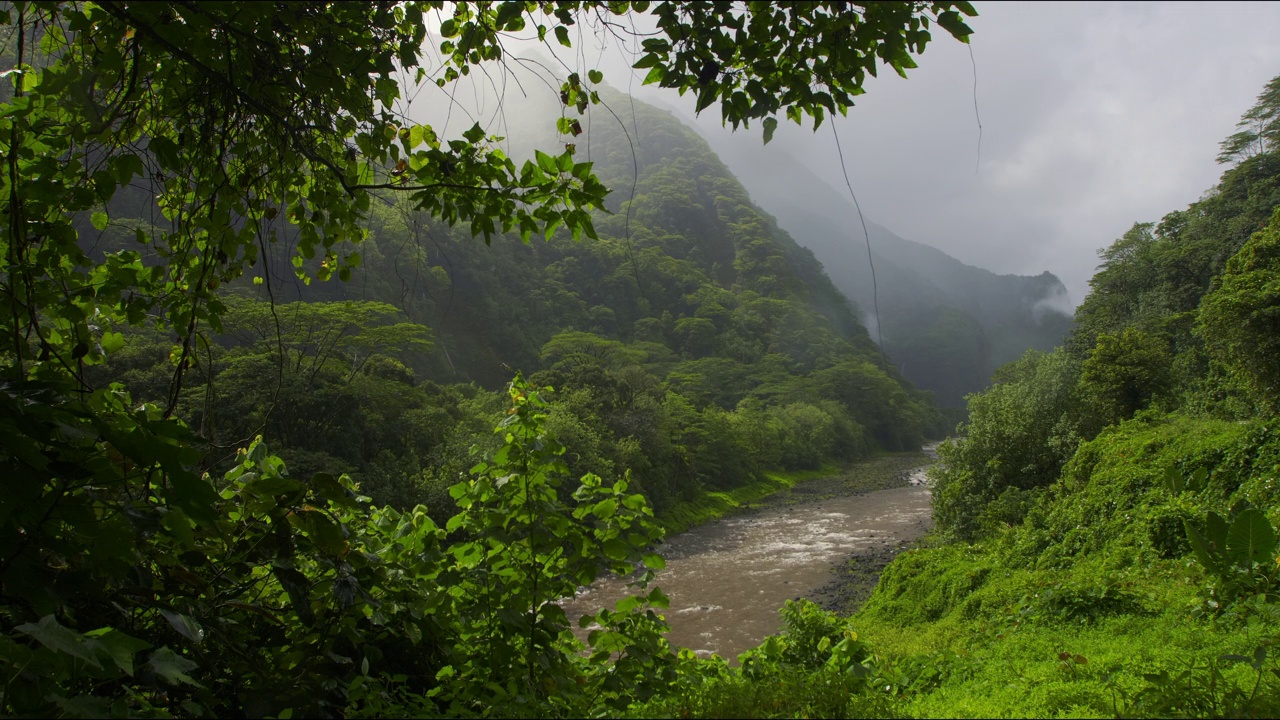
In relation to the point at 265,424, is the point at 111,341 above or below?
above

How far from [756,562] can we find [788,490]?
17.5 m

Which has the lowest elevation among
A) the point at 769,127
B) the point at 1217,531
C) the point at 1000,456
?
the point at 1000,456

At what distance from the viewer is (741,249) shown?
8212 cm

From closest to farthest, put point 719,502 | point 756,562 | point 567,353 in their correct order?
1. point 756,562
2. point 719,502
3. point 567,353

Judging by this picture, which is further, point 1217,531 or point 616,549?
point 1217,531

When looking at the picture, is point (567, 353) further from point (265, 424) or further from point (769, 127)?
point (769, 127)

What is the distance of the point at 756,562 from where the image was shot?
19.5m

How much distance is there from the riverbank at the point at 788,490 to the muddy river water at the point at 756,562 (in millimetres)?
926

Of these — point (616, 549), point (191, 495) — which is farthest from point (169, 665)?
point (616, 549)

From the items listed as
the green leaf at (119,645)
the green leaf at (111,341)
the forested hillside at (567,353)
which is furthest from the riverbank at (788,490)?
the green leaf at (119,645)

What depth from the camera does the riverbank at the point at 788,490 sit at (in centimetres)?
2741

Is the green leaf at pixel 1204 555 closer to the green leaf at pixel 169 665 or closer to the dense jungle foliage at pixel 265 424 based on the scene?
the dense jungle foliage at pixel 265 424

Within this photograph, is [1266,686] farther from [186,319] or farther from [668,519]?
[668,519]

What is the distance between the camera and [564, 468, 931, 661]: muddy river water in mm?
13773
